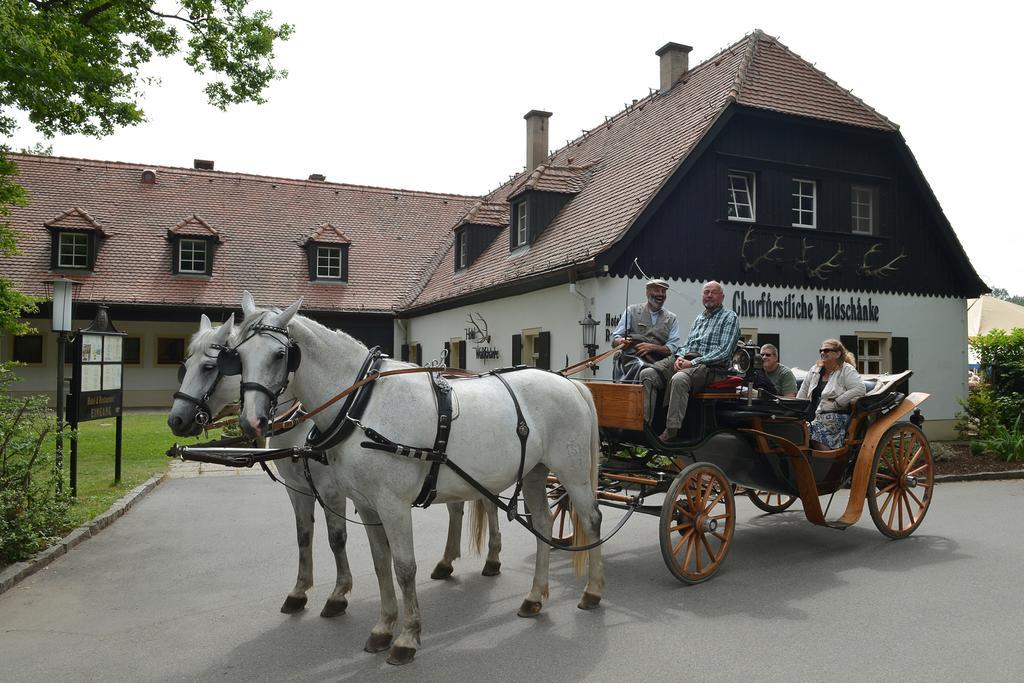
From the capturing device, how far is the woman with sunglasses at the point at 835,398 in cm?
726

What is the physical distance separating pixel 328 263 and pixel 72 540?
17883mm

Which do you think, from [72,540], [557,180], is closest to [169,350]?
[557,180]

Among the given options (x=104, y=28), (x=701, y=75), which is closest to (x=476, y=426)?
(x=104, y=28)

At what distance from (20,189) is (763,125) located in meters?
12.0

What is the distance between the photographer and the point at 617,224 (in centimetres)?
1322

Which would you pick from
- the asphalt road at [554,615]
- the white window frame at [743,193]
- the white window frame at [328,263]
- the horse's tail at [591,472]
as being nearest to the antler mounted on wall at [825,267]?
the white window frame at [743,193]

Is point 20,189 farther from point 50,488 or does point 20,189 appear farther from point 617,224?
point 617,224

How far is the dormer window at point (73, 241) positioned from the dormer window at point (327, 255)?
239 inches

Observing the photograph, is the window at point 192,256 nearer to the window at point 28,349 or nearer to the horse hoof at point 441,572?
the window at point 28,349

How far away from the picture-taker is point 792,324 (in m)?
14.4

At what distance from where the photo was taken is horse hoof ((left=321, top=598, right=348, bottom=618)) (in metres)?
5.18

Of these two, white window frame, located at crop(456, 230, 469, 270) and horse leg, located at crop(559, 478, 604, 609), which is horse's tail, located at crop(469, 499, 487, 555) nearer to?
horse leg, located at crop(559, 478, 604, 609)

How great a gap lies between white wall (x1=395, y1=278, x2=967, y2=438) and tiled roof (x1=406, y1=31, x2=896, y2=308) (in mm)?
638

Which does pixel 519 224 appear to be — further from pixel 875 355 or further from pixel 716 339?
pixel 716 339
